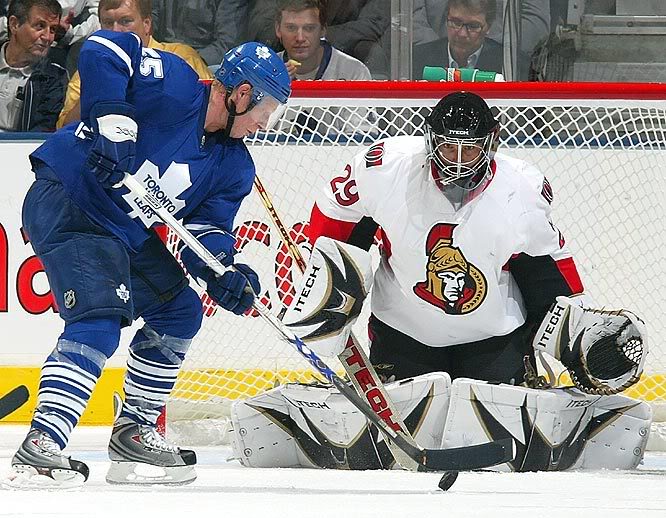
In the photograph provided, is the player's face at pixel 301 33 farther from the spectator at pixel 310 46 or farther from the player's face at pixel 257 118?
the player's face at pixel 257 118

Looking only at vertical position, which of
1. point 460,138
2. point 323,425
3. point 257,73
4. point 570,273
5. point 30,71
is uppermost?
point 257,73

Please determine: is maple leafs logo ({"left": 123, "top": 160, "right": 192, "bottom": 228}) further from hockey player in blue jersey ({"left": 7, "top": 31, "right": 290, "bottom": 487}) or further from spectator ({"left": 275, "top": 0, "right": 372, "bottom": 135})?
spectator ({"left": 275, "top": 0, "right": 372, "bottom": 135})

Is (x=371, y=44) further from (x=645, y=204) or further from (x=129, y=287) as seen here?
(x=129, y=287)

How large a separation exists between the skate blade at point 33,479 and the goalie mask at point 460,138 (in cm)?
120

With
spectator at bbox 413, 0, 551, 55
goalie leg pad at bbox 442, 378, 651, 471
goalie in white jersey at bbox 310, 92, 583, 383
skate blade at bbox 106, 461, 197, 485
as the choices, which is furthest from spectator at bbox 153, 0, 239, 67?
skate blade at bbox 106, 461, 197, 485

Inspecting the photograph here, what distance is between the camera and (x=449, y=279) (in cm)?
341

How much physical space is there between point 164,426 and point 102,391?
55cm

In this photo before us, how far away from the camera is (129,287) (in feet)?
9.41

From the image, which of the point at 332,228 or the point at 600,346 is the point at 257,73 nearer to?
the point at 332,228

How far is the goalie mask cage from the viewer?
3.96 meters

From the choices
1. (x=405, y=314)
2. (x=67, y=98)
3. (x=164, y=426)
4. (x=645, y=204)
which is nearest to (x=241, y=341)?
(x=164, y=426)

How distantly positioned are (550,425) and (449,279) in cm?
44

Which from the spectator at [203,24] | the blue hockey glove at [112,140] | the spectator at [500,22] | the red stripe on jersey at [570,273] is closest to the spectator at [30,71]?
the spectator at [203,24]

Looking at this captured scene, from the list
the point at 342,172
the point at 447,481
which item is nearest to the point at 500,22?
the point at 342,172
